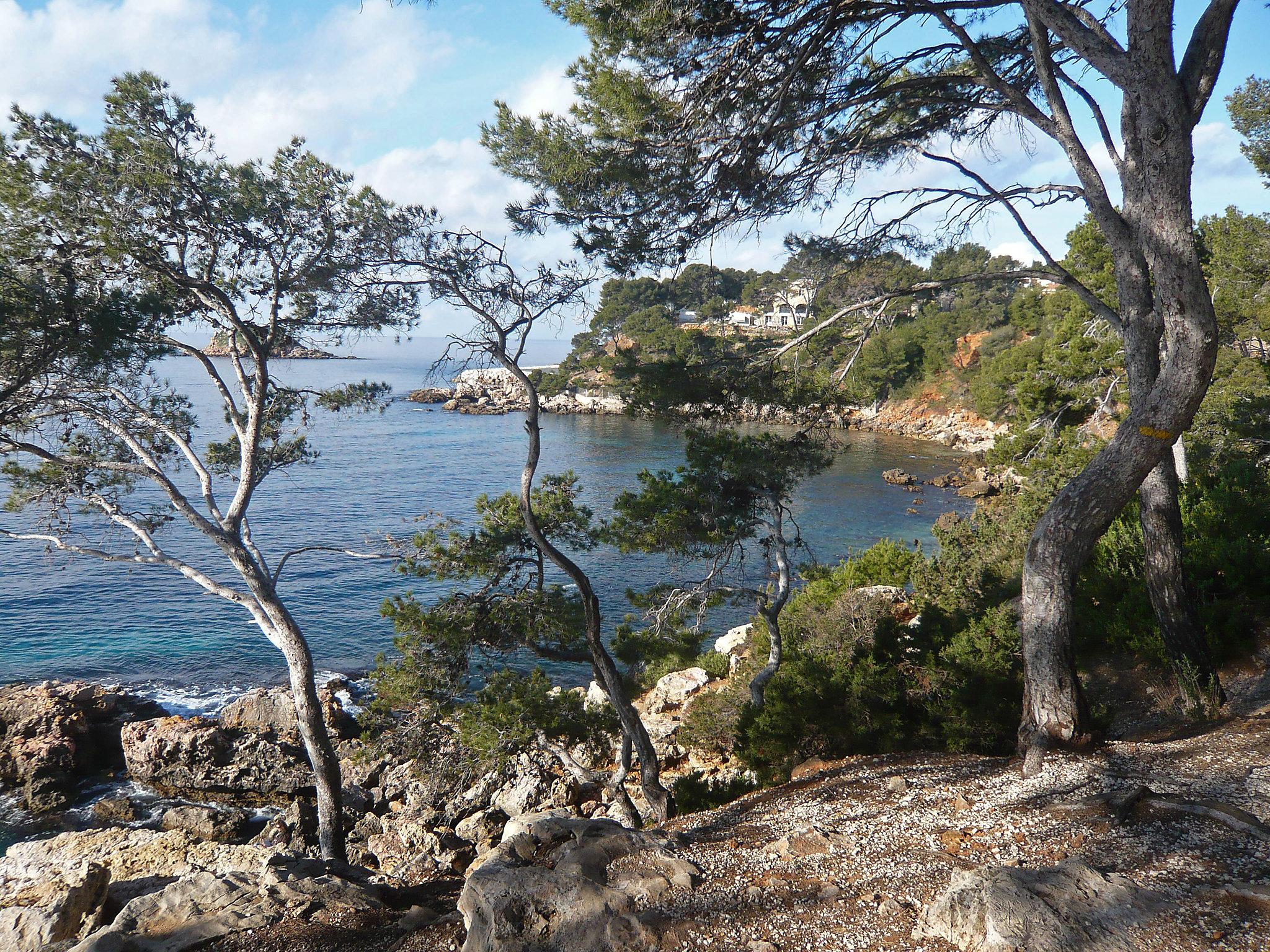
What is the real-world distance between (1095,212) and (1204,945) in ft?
17.7

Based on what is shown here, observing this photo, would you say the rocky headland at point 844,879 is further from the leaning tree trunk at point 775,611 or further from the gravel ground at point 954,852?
the leaning tree trunk at point 775,611

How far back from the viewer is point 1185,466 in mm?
12547

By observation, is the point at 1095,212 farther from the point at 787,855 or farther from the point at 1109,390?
the point at 1109,390

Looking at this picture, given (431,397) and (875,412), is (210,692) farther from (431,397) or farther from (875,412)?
(431,397)

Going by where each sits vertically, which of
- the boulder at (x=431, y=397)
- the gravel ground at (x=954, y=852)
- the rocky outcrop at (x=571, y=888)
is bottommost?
the rocky outcrop at (x=571, y=888)

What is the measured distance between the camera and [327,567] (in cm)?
2339

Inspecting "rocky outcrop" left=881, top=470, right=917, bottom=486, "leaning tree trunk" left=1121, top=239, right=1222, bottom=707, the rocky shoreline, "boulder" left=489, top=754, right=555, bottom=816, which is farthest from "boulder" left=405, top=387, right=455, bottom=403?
"leaning tree trunk" left=1121, top=239, right=1222, bottom=707

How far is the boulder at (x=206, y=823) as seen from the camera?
40.8 feet

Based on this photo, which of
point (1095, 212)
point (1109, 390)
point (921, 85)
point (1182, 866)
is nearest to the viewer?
point (1182, 866)

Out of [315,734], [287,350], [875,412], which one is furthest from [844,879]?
[875,412]

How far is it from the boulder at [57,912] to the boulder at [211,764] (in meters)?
7.67

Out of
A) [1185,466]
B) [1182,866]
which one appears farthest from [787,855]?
[1185,466]

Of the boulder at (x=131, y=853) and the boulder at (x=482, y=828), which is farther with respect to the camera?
the boulder at (x=482, y=828)

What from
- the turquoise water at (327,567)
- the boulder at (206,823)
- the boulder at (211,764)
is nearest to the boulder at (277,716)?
the boulder at (211,764)
